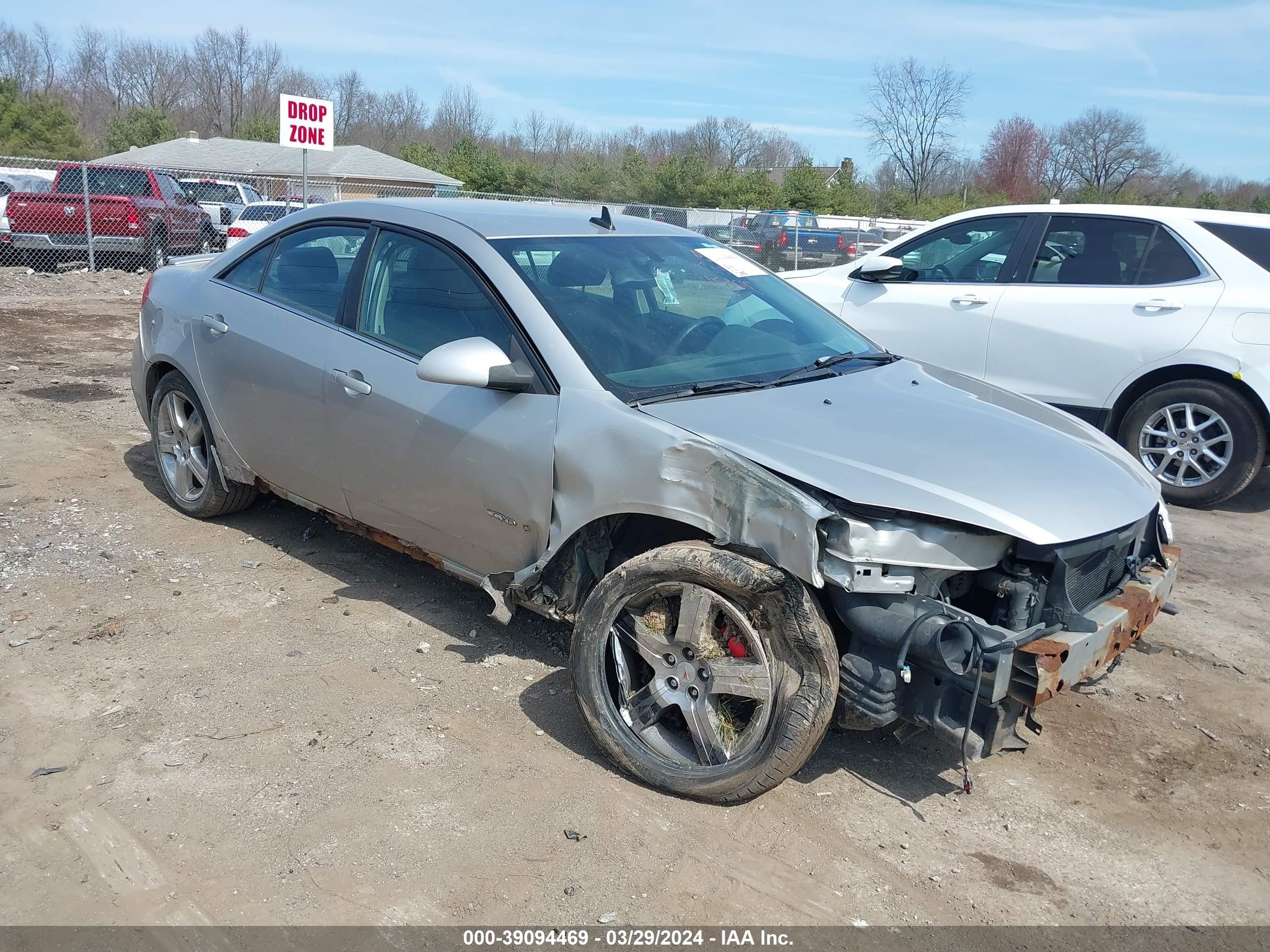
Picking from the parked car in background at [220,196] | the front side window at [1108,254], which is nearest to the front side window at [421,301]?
the front side window at [1108,254]

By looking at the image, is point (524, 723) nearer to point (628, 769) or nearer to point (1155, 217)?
point (628, 769)

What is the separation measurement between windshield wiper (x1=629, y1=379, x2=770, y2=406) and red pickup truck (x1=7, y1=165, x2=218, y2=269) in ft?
55.5

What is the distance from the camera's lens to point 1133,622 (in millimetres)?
3402

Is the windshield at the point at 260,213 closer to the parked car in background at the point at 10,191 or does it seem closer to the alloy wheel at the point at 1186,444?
the parked car in background at the point at 10,191

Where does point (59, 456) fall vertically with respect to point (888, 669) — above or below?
below

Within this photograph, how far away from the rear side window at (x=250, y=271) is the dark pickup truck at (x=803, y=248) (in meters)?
14.0

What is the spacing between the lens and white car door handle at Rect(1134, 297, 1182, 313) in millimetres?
6695

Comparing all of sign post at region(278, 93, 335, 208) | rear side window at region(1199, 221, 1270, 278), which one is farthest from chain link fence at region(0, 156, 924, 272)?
rear side window at region(1199, 221, 1270, 278)

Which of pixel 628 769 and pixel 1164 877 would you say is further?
pixel 628 769

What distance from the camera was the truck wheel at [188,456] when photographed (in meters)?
5.34

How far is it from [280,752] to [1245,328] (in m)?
6.00

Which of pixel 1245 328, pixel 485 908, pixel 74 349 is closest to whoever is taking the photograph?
pixel 485 908

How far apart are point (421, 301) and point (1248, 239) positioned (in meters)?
5.45

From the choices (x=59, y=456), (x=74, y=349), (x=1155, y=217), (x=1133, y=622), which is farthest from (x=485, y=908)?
(x=74, y=349)
